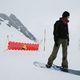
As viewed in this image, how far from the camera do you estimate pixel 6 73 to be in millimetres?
5109

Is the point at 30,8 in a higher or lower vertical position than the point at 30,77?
higher

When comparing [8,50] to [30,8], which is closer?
[8,50]

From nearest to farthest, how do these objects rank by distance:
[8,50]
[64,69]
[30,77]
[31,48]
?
[30,77] → [64,69] → [8,50] → [31,48]

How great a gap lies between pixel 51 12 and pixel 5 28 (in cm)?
222

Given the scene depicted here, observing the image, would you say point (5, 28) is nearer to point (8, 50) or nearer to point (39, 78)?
point (8, 50)

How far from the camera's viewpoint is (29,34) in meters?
11.3

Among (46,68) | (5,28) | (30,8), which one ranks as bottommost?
(46,68)

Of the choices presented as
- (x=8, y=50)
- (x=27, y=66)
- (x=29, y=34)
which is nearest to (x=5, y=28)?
(x=29, y=34)

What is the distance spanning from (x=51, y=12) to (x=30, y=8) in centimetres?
83

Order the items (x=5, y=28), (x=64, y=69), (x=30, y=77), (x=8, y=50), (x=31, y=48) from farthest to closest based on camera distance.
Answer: (x=5, y=28)
(x=31, y=48)
(x=8, y=50)
(x=64, y=69)
(x=30, y=77)

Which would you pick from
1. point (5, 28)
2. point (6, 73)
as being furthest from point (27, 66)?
point (5, 28)

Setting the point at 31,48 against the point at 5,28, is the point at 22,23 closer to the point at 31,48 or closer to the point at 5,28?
the point at 5,28

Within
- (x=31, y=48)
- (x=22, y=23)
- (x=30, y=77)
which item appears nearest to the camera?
(x=30, y=77)

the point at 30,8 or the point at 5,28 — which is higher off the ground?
the point at 30,8
